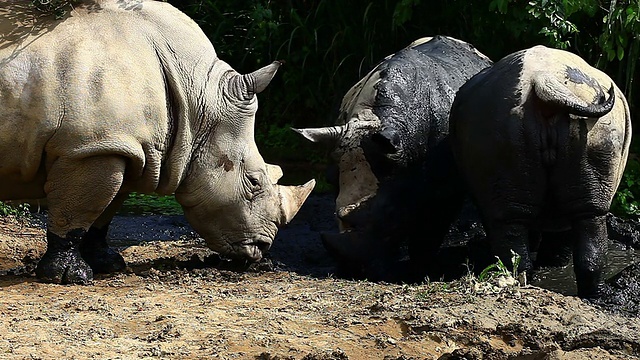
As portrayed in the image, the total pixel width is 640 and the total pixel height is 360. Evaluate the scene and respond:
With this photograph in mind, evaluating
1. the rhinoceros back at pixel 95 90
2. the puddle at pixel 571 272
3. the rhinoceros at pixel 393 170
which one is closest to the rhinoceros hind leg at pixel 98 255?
the rhinoceros back at pixel 95 90

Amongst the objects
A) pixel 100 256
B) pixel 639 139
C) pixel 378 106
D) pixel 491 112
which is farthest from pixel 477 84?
pixel 639 139

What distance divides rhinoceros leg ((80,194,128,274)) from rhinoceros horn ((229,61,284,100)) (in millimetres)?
968

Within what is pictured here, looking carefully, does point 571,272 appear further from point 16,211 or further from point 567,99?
point 16,211

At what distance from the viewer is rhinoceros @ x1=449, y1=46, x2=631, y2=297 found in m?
6.28

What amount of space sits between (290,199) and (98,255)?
4.28 ft

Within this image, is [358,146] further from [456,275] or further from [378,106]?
[456,275]

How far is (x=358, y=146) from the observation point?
726cm

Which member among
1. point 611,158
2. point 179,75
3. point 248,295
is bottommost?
point 248,295

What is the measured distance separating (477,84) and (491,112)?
1.31 ft

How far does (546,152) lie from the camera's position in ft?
20.6

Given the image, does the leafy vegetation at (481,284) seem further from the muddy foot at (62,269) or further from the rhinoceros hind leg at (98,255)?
the rhinoceros hind leg at (98,255)

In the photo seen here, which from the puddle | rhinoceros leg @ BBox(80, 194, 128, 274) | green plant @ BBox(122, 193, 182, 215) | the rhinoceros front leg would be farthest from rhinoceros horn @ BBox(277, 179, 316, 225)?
green plant @ BBox(122, 193, 182, 215)

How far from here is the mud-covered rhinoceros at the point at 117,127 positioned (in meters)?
5.87

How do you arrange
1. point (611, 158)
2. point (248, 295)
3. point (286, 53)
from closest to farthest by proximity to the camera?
point (248, 295)
point (611, 158)
point (286, 53)
